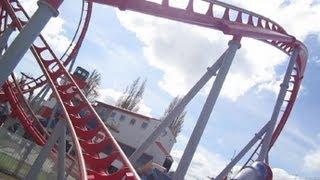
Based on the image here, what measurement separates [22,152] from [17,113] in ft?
8.17

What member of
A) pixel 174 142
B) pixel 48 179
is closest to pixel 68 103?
pixel 48 179

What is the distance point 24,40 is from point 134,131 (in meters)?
31.4

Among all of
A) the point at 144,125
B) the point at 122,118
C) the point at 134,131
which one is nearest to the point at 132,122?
the point at 134,131

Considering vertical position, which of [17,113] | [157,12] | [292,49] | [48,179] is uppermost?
[292,49]

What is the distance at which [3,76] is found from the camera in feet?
21.9

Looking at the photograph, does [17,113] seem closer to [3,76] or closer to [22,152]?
[22,152]

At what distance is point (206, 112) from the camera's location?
9.83 meters

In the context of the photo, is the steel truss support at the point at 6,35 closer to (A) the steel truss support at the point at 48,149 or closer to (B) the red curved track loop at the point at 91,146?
(B) the red curved track loop at the point at 91,146

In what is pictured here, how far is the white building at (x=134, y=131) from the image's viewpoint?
36406mm

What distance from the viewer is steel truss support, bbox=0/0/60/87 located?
21.8 feet

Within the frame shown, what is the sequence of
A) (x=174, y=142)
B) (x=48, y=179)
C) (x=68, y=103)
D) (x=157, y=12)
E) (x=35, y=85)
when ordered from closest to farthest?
(x=157, y=12) < (x=68, y=103) < (x=48, y=179) < (x=35, y=85) < (x=174, y=142)

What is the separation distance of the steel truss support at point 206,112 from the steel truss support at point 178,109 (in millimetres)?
282

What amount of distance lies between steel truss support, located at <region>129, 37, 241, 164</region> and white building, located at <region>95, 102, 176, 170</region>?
25.4 metres

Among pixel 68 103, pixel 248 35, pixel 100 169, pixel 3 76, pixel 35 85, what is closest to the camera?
pixel 3 76
